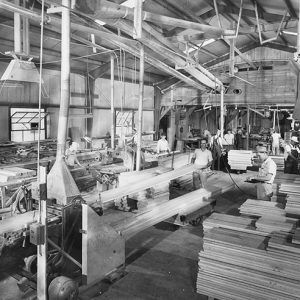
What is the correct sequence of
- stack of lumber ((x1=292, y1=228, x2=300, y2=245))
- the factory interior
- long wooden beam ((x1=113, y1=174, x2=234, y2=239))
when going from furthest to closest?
long wooden beam ((x1=113, y1=174, x2=234, y2=239))
the factory interior
stack of lumber ((x1=292, y1=228, x2=300, y2=245))

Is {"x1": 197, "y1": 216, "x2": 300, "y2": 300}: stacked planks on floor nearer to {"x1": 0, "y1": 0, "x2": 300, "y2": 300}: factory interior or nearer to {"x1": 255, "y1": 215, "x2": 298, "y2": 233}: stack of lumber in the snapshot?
{"x1": 0, "y1": 0, "x2": 300, "y2": 300}: factory interior

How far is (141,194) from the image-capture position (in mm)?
8242

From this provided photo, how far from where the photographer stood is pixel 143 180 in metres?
7.86

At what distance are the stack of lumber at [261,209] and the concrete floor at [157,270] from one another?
127 cm

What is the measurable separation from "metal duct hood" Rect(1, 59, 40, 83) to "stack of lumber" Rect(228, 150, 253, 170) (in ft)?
29.2

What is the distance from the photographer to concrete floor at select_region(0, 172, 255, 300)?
16.5ft

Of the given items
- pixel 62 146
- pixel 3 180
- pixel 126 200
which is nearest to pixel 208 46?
pixel 126 200

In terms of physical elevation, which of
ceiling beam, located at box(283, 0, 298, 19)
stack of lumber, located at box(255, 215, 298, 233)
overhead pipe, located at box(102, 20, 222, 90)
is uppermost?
ceiling beam, located at box(283, 0, 298, 19)

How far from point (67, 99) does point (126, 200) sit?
13.6 ft

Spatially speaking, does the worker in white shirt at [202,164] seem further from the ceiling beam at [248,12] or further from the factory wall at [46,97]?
the factory wall at [46,97]

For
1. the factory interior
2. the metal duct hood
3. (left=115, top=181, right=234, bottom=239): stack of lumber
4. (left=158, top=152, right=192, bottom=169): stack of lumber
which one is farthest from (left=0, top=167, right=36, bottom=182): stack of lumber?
(left=158, top=152, right=192, bottom=169): stack of lumber

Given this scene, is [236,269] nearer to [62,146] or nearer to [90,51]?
[62,146]

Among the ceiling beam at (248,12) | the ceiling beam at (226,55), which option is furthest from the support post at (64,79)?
the ceiling beam at (226,55)

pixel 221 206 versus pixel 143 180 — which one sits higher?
pixel 143 180
